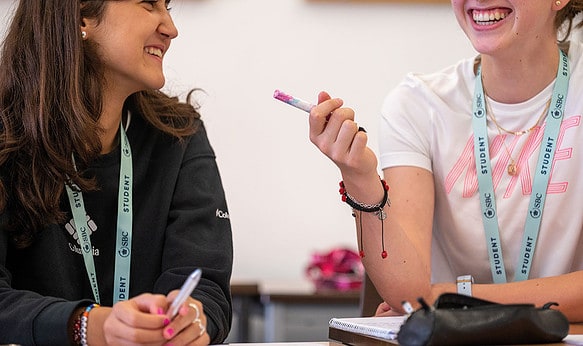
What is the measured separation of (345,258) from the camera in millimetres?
3484

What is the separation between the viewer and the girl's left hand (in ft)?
3.83

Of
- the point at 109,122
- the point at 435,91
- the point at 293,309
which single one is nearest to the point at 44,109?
the point at 109,122

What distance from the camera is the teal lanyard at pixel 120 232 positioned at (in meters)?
1.59

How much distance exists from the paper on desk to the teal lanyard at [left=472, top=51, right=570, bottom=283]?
1.52ft

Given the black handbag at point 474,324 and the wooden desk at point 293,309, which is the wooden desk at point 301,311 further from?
the black handbag at point 474,324

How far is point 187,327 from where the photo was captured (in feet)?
4.00

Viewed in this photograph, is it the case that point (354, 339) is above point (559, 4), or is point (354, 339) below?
below

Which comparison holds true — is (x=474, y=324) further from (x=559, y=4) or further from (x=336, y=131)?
(x=559, y=4)

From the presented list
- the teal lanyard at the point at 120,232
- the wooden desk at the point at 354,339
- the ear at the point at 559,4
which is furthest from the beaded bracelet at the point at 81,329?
the ear at the point at 559,4

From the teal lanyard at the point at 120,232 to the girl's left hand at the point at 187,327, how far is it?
388 mm

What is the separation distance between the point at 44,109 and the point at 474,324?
35.1 inches

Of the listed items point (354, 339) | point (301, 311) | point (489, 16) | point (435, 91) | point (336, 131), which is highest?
point (489, 16)

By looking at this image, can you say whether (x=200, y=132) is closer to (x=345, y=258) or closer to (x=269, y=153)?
(x=345, y=258)

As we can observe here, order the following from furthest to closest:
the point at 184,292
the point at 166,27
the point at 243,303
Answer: the point at 243,303 < the point at 166,27 < the point at 184,292
